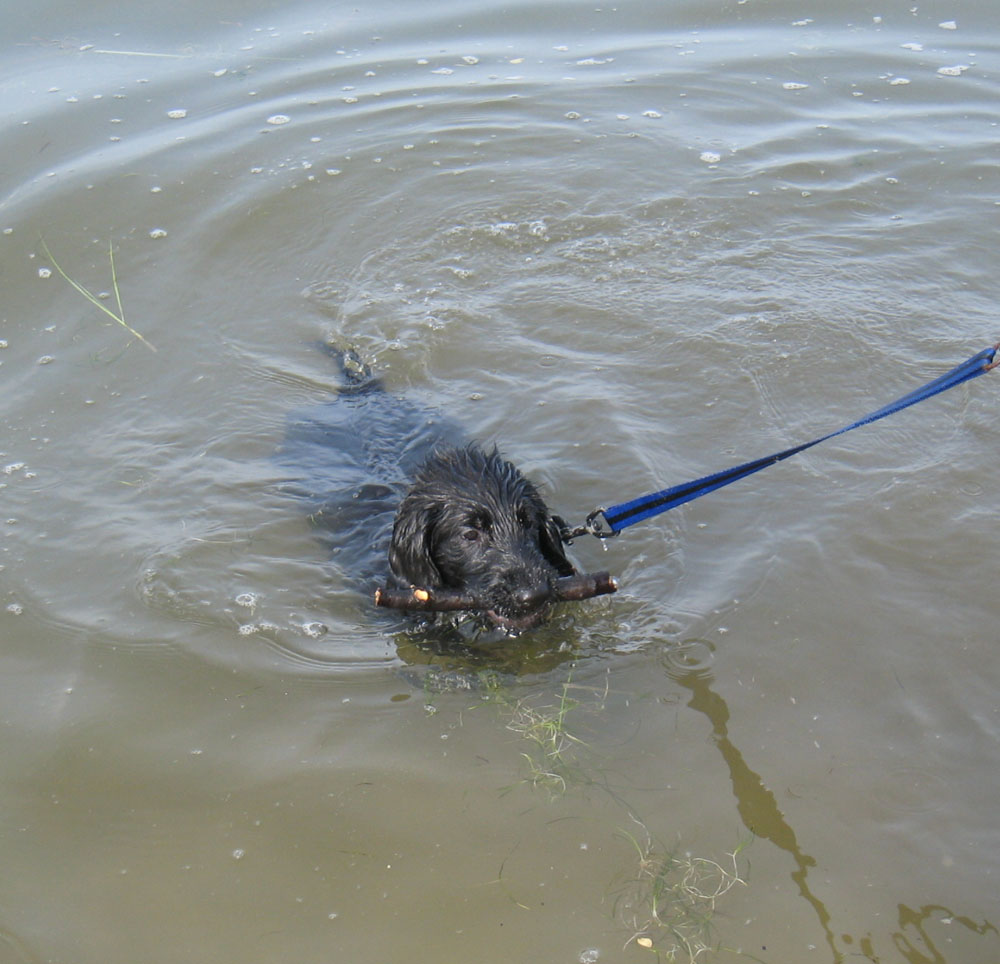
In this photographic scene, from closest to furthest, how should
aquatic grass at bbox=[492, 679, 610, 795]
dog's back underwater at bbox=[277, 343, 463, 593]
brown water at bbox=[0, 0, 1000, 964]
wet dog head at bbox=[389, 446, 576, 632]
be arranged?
1. brown water at bbox=[0, 0, 1000, 964]
2. aquatic grass at bbox=[492, 679, 610, 795]
3. wet dog head at bbox=[389, 446, 576, 632]
4. dog's back underwater at bbox=[277, 343, 463, 593]

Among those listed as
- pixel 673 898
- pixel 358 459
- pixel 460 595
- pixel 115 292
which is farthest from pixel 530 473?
pixel 115 292

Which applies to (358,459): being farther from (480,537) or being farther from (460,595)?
(460,595)

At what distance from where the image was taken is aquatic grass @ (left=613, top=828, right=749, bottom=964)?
3.13 meters

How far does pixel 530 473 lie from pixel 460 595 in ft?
4.76

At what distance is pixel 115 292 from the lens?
288 inches

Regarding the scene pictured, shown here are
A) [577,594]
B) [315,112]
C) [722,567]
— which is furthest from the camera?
[315,112]

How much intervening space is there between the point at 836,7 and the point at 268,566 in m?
9.21

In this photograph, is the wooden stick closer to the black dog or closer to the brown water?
the black dog

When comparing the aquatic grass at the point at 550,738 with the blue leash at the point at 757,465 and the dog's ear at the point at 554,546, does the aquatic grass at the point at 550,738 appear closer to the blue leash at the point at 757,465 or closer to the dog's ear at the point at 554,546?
the dog's ear at the point at 554,546

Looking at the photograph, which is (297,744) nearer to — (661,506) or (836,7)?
(661,506)

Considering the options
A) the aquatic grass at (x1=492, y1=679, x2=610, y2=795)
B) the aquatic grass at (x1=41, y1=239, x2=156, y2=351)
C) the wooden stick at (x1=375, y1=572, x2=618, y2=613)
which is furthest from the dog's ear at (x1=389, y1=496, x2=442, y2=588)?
the aquatic grass at (x1=41, y1=239, x2=156, y2=351)

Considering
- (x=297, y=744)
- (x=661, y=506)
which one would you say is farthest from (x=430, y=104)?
(x=297, y=744)

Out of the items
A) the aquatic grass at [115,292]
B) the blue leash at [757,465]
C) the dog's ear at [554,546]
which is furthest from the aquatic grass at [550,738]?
the aquatic grass at [115,292]

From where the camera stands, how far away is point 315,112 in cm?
947
